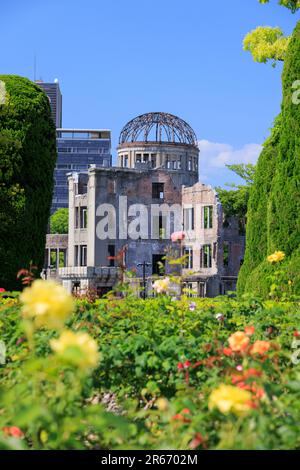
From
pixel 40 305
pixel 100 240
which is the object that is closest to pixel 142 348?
pixel 40 305

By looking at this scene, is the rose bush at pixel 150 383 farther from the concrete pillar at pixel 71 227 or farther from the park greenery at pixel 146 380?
the concrete pillar at pixel 71 227

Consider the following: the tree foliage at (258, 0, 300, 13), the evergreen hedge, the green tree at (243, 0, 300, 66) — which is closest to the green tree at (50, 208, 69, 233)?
the green tree at (243, 0, 300, 66)

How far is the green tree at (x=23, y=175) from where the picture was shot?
17.8m

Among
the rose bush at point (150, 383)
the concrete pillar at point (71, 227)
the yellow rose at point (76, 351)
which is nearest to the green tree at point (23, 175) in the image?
the rose bush at point (150, 383)

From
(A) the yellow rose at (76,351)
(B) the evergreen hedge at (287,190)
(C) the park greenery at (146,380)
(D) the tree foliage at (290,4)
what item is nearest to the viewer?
(A) the yellow rose at (76,351)

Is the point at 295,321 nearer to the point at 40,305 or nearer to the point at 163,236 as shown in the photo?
the point at 40,305

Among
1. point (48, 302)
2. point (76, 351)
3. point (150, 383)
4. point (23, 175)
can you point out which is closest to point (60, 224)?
point (23, 175)

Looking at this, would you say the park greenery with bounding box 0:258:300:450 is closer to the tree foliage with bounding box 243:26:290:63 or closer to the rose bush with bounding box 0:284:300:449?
the rose bush with bounding box 0:284:300:449

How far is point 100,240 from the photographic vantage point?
51.0m

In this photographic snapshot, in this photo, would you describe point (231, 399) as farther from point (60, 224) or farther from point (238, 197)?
point (60, 224)

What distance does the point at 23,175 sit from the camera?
18281 mm

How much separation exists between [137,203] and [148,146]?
1892 cm

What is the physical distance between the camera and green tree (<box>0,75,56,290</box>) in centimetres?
1780
